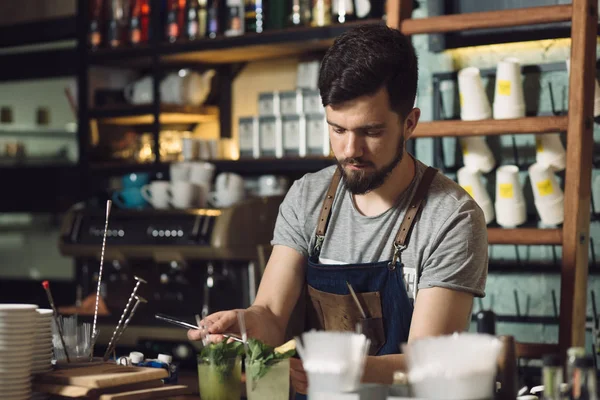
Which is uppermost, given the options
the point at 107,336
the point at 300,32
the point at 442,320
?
the point at 300,32

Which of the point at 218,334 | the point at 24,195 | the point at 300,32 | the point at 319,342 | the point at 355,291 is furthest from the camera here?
the point at 24,195

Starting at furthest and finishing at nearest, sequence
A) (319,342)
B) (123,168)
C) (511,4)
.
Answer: (123,168) → (511,4) → (319,342)

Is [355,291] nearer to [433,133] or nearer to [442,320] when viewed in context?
[442,320]

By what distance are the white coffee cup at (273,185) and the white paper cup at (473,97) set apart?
1.35m

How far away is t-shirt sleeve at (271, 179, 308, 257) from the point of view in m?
2.64

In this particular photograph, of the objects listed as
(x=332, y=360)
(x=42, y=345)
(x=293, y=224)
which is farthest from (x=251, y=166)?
(x=332, y=360)

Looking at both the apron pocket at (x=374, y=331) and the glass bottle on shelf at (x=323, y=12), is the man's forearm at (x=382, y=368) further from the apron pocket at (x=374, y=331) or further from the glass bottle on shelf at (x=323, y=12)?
the glass bottle on shelf at (x=323, y=12)

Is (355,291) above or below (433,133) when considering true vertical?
below

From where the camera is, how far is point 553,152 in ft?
11.2

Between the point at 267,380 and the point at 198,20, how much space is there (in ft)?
10.6

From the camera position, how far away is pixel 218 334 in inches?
84.2

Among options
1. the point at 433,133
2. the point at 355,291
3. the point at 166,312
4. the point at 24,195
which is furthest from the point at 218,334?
the point at 24,195

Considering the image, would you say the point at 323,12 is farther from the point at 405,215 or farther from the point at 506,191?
the point at 405,215

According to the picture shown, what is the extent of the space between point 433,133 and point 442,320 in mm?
1305
